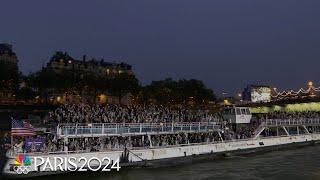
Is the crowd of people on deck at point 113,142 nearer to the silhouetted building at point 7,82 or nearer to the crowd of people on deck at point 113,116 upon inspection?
the crowd of people on deck at point 113,116

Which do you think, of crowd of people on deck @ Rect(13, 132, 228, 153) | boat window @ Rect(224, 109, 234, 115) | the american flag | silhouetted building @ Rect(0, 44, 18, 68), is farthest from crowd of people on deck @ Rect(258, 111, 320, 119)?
silhouetted building @ Rect(0, 44, 18, 68)

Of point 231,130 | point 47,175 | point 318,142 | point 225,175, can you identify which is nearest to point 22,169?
point 47,175

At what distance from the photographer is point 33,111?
95688 mm

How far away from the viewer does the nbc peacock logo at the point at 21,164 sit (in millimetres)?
35688

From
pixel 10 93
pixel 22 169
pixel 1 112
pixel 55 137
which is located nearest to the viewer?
pixel 22 169

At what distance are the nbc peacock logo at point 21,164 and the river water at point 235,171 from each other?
1785 mm

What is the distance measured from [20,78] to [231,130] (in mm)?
77601

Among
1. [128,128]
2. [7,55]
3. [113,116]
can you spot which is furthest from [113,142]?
[7,55]

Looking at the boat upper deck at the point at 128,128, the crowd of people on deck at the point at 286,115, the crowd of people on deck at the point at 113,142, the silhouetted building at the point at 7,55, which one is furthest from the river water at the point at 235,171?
the silhouetted building at the point at 7,55

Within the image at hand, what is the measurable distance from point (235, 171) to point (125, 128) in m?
10.1

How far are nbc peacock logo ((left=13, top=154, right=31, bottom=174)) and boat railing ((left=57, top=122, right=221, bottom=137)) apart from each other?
372cm

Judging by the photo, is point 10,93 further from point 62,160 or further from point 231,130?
point 62,160

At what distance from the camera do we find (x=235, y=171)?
43344mm

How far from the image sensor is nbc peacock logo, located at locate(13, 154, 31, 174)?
117 feet
